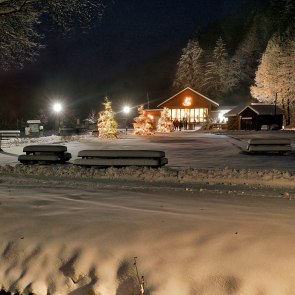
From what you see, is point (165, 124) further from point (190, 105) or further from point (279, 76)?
point (190, 105)

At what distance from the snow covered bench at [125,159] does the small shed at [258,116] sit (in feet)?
141

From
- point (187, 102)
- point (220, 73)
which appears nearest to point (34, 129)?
point (187, 102)

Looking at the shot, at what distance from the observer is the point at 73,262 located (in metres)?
6.12

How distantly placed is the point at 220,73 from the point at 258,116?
32821mm

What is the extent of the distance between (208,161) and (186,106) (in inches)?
2096

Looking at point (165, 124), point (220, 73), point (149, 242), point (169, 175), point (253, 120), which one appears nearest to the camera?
point (149, 242)

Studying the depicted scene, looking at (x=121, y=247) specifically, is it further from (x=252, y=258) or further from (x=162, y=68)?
(x=162, y=68)

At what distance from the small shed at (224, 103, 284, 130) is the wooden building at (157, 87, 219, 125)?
12656mm

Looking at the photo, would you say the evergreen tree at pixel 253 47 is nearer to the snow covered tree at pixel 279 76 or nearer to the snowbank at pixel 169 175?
the snow covered tree at pixel 279 76

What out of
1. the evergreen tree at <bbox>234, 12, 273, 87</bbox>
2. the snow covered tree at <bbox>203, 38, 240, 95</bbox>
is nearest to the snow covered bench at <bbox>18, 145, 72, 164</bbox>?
the snow covered tree at <bbox>203, 38, 240, 95</bbox>

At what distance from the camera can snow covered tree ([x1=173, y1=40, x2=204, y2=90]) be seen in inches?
3563

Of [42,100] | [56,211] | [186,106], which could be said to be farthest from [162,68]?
[56,211]

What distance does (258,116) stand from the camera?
55531mm

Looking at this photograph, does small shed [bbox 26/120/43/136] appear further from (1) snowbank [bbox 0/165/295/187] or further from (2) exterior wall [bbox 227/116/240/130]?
(1) snowbank [bbox 0/165/295/187]
